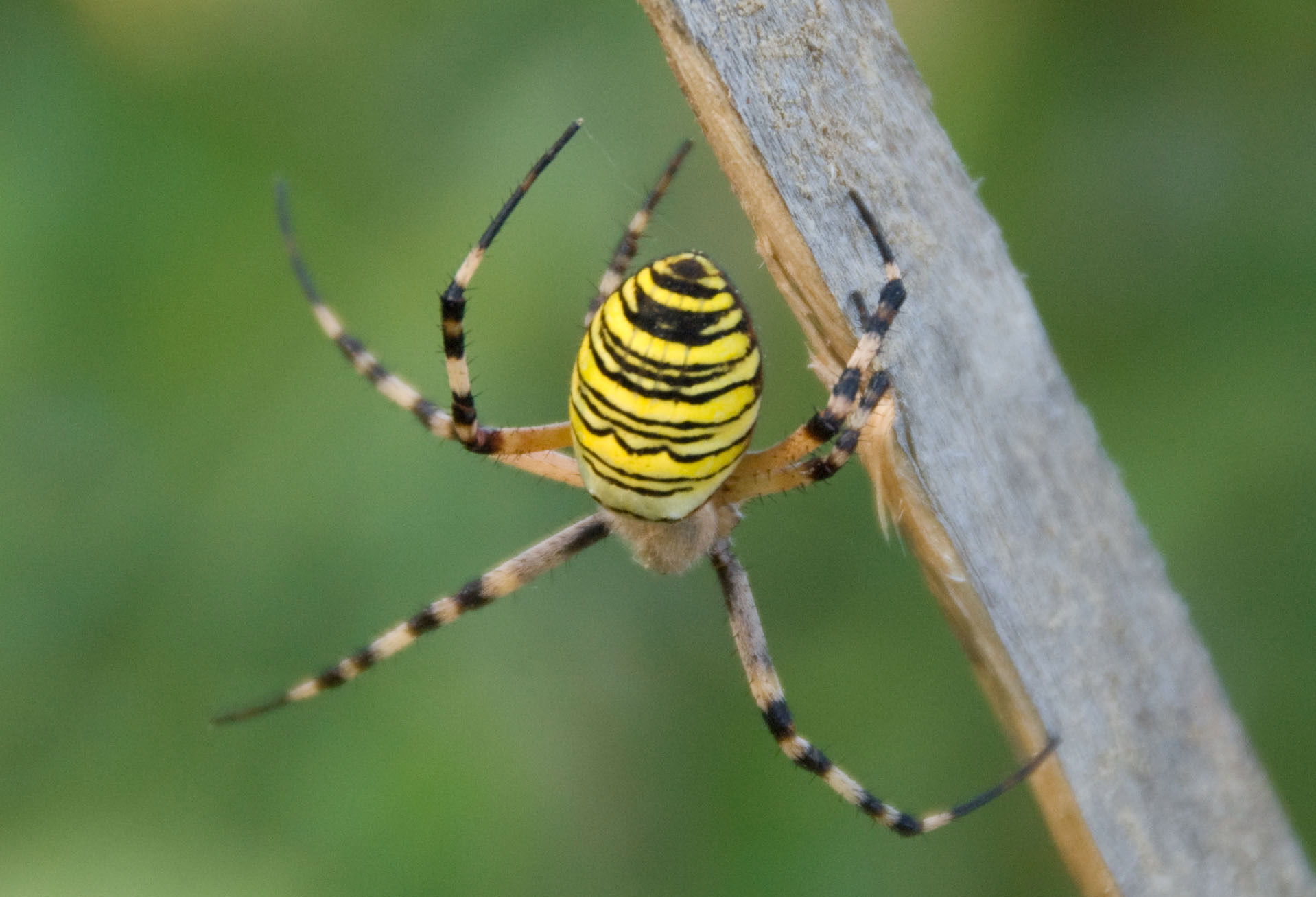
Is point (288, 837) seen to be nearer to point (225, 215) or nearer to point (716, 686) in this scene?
point (716, 686)

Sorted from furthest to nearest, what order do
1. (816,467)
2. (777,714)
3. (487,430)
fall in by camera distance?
(777,714) → (487,430) → (816,467)

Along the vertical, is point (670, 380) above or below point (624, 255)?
below

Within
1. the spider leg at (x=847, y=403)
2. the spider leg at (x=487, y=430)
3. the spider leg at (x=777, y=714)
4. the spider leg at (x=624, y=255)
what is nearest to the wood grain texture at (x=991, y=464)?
the spider leg at (x=847, y=403)

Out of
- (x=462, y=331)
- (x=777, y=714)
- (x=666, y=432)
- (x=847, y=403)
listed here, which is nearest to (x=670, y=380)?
(x=666, y=432)

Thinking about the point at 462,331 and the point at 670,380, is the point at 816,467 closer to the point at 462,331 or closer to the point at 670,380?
the point at 670,380

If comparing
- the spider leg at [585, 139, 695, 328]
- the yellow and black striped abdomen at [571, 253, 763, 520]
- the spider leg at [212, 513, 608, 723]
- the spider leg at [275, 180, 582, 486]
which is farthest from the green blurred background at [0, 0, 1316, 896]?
the yellow and black striped abdomen at [571, 253, 763, 520]

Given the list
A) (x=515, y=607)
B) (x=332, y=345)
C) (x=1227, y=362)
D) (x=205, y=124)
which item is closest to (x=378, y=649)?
(x=515, y=607)
